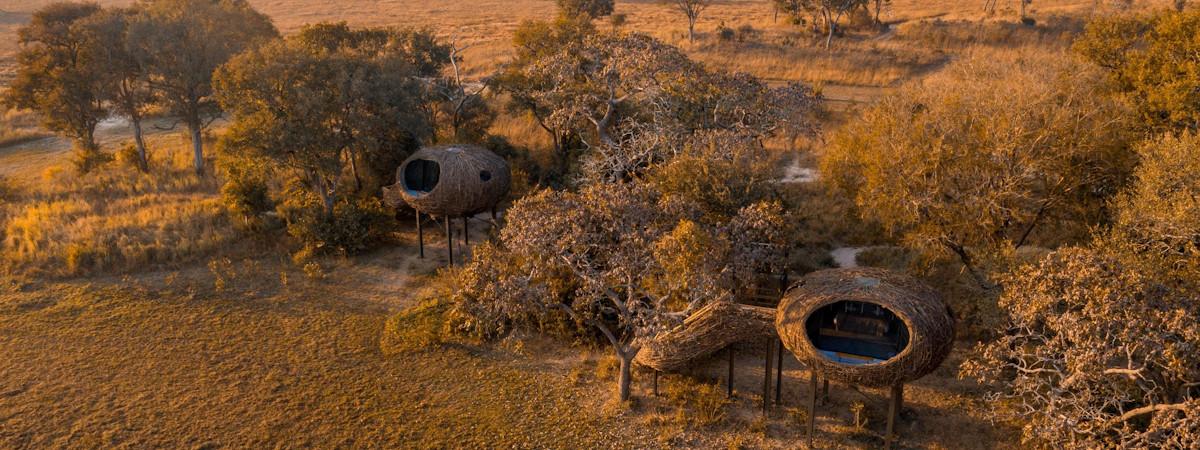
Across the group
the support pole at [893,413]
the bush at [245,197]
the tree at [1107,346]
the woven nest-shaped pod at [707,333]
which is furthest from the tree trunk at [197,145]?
the tree at [1107,346]

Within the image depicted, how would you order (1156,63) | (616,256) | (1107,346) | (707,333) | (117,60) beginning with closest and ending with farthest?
(1107,346), (616,256), (707,333), (1156,63), (117,60)

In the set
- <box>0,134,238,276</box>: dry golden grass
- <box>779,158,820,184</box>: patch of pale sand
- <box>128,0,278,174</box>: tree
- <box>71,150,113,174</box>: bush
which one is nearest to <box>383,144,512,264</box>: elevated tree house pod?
<box>0,134,238,276</box>: dry golden grass

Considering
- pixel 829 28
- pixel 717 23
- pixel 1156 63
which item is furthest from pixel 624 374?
pixel 717 23

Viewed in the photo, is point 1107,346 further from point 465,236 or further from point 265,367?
point 465,236

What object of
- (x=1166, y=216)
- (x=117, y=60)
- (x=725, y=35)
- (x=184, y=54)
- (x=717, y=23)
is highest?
(x=717, y=23)

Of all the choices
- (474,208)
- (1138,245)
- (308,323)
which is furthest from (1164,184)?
(308,323)

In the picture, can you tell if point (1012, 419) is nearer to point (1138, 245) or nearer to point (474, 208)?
point (1138, 245)

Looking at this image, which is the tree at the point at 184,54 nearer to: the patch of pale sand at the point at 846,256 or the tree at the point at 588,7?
the tree at the point at 588,7
